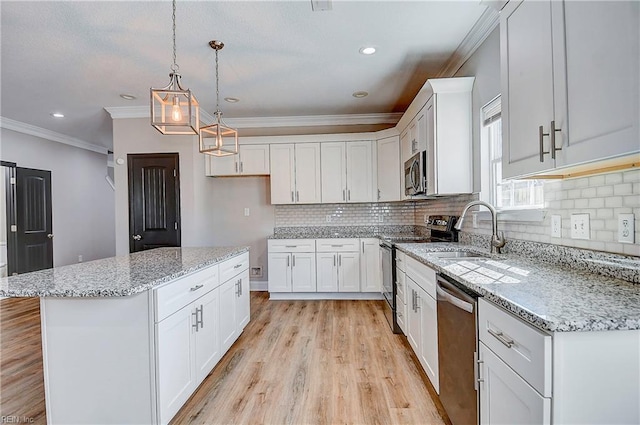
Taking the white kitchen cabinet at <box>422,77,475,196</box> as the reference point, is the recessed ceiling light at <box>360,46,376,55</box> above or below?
above

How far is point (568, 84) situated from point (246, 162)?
4023mm

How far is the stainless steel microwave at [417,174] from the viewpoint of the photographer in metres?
3.09

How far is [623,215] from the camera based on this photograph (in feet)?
4.41

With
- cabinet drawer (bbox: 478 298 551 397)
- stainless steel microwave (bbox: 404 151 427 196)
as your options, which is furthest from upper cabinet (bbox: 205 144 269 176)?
cabinet drawer (bbox: 478 298 551 397)

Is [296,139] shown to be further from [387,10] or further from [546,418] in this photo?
[546,418]

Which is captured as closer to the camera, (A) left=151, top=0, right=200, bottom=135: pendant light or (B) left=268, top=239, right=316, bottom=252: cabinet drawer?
(A) left=151, top=0, right=200, bottom=135: pendant light

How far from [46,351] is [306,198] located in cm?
335

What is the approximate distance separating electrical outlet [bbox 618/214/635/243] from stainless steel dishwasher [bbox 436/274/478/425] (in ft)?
2.11

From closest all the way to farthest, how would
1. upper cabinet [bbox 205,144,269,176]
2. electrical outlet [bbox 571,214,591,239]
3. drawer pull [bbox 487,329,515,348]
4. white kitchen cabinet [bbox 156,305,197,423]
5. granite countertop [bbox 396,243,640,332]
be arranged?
granite countertop [bbox 396,243,640,332]
drawer pull [bbox 487,329,515,348]
electrical outlet [bbox 571,214,591,239]
white kitchen cabinet [bbox 156,305,197,423]
upper cabinet [bbox 205,144,269,176]

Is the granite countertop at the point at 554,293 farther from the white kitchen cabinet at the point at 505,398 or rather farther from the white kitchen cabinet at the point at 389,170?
the white kitchen cabinet at the point at 389,170

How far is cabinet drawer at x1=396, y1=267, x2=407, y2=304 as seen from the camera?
2.79 metres

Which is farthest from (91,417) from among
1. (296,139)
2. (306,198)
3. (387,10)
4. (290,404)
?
(296,139)

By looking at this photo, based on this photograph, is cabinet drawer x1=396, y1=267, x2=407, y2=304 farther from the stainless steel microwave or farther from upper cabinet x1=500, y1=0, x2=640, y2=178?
upper cabinet x1=500, y1=0, x2=640, y2=178

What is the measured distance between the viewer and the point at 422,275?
2193 millimetres
